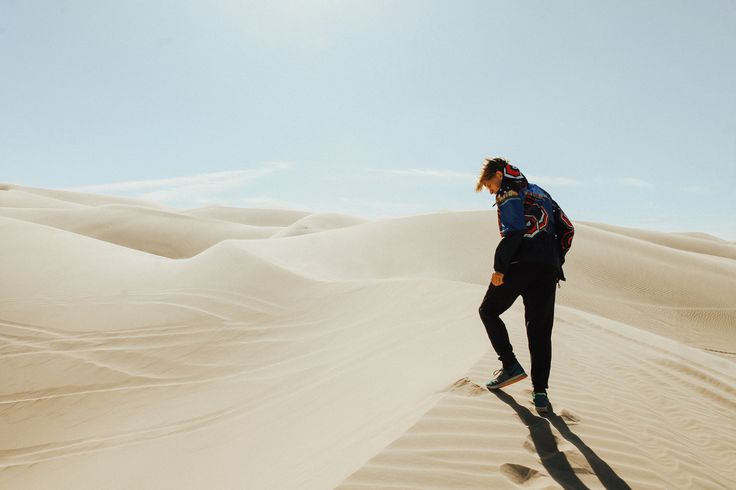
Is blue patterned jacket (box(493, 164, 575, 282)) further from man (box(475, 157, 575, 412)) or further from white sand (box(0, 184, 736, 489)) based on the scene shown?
white sand (box(0, 184, 736, 489))

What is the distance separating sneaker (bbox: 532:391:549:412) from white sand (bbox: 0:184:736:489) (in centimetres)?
9

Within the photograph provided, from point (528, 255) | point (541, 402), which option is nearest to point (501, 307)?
point (528, 255)

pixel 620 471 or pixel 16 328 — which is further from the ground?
pixel 620 471

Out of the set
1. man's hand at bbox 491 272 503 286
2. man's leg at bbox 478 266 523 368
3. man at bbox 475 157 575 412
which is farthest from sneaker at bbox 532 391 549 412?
man's hand at bbox 491 272 503 286

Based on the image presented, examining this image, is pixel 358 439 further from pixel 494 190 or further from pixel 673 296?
pixel 673 296

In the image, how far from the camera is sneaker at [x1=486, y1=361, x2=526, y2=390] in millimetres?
3424

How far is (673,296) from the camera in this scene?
13.7 meters

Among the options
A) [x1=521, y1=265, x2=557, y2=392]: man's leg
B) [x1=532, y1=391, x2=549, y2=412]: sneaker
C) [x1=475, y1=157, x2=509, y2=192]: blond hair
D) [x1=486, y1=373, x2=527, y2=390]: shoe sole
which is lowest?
[x1=532, y1=391, x2=549, y2=412]: sneaker

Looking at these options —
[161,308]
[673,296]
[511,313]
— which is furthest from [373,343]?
[673,296]

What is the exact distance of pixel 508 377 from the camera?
11.3 feet

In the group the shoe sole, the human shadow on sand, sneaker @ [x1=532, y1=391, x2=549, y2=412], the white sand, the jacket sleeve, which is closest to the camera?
the human shadow on sand

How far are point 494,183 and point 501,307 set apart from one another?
2.98ft

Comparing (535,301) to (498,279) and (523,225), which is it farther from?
(523,225)

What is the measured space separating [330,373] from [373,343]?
91cm
